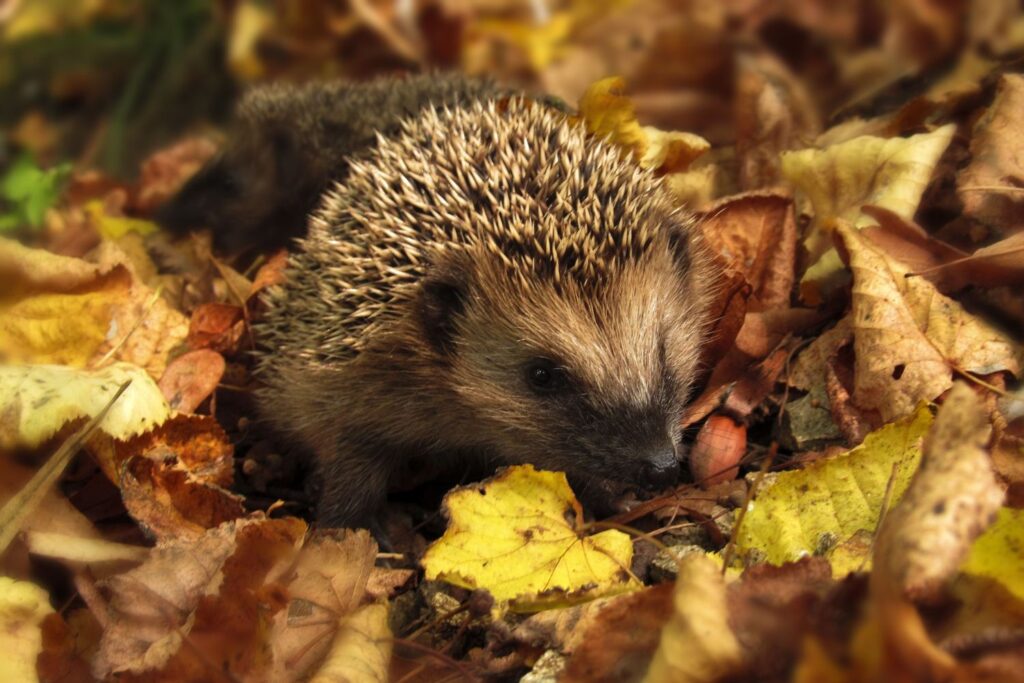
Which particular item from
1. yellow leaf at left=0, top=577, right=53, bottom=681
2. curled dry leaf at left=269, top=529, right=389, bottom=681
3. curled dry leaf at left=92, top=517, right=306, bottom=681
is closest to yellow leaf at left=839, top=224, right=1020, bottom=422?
curled dry leaf at left=269, top=529, right=389, bottom=681

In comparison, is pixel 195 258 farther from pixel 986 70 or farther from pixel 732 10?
pixel 732 10

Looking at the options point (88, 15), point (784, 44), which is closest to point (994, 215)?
point (784, 44)

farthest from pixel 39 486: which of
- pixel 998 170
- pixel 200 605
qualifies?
pixel 998 170

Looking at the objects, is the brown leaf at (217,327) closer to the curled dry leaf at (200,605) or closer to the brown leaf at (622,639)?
the curled dry leaf at (200,605)

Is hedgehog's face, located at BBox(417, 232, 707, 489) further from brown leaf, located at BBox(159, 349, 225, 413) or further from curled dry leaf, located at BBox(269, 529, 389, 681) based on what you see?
brown leaf, located at BBox(159, 349, 225, 413)

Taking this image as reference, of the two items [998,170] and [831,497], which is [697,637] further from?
[998,170]
